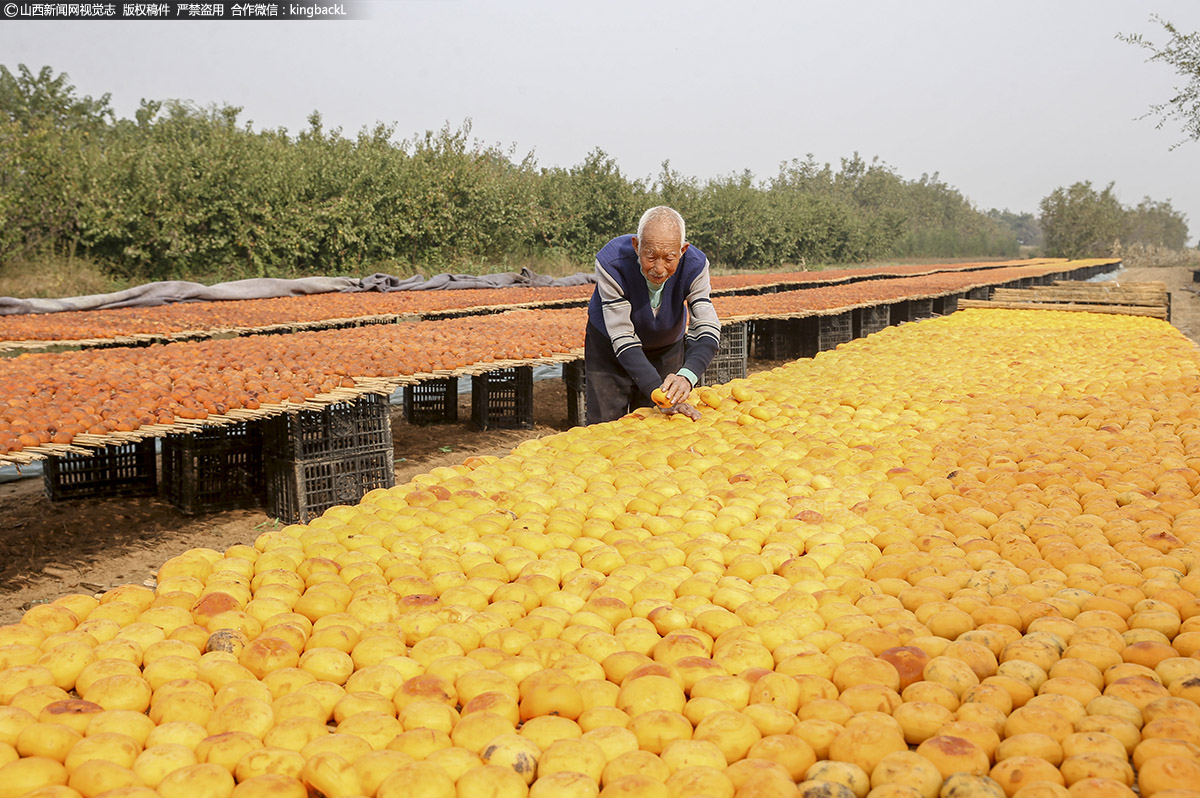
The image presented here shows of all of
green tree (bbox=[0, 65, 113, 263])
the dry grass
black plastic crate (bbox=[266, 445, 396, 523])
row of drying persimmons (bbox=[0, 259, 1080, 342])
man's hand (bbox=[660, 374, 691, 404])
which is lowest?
black plastic crate (bbox=[266, 445, 396, 523])

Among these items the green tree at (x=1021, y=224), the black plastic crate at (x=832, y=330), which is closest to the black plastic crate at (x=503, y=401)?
the black plastic crate at (x=832, y=330)

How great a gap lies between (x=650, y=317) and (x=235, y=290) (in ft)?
36.4

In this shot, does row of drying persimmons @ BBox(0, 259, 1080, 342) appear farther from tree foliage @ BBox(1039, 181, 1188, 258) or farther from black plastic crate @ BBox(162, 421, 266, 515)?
tree foliage @ BBox(1039, 181, 1188, 258)

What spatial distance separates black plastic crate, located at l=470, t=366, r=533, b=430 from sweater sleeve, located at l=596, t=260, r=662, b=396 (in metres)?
4.84

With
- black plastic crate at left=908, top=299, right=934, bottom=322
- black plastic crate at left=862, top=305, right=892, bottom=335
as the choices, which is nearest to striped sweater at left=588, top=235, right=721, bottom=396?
black plastic crate at left=862, top=305, right=892, bottom=335

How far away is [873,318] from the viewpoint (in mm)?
15023

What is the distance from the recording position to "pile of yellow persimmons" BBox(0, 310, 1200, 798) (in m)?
1.43

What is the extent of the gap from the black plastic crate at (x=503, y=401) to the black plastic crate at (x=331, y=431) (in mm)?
2804

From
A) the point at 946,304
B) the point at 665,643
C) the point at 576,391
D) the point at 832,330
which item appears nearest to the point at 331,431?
the point at 576,391

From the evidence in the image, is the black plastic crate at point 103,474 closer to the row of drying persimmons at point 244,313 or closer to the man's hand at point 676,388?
the row of drying persimmons at point 244,313

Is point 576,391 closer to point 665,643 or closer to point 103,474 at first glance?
point 103,474

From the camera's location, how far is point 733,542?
2447 millimetres

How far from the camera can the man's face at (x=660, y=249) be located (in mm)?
3807

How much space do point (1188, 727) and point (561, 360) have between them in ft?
22.1
